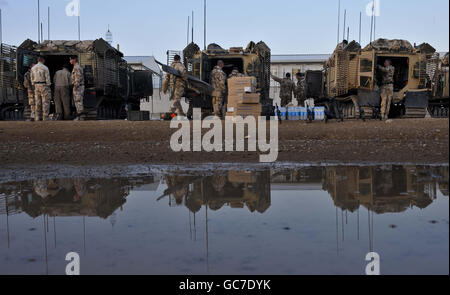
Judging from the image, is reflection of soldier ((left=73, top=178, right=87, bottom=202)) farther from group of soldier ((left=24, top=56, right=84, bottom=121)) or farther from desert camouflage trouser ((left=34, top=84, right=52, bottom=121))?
group of soldier ((left=24, top=56, right=84, bottom=121))

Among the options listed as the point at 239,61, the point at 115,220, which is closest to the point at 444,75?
the point at 239,61

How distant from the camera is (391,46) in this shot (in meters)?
14.0

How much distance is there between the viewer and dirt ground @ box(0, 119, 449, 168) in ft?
22.6

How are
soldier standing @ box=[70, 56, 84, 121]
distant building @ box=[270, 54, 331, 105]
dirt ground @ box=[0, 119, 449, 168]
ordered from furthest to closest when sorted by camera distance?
distant building @ box=[270, 54, 331, 105] → soldier standing @ box=[70, 56, 84, 121] → dirt ground @ box=[0, 119, 449, 168]

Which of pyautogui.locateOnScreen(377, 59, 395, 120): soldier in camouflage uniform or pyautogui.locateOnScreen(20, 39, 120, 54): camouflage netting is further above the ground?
pyautogui.locateOnScreen(20, 39, 120, 54): camouflage netting

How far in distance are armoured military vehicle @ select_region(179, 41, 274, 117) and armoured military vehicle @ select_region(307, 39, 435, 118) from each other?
2.32 m

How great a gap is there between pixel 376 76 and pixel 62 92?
31.0 ft

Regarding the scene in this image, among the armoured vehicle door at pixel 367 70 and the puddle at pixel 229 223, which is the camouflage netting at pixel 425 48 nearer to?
the armoured vehicle door at pixel 367 70

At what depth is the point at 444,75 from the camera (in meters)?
16.1

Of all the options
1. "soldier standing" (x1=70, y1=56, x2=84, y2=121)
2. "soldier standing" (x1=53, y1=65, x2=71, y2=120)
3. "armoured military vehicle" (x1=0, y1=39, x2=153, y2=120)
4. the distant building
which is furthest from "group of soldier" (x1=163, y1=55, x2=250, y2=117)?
the distant building

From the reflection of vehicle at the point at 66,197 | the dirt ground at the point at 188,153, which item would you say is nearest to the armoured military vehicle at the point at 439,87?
the dirt ground at the point at 188,153

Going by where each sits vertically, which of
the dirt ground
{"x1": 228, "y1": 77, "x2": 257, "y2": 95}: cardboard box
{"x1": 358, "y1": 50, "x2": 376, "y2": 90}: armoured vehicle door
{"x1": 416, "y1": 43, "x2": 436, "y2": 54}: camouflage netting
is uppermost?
{"x1": 416, "y1": 43, "x2": 436, "y2": 54}: camouflage netting

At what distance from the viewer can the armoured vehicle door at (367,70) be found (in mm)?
13391

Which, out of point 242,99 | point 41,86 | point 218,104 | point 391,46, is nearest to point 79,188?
point 242,99
